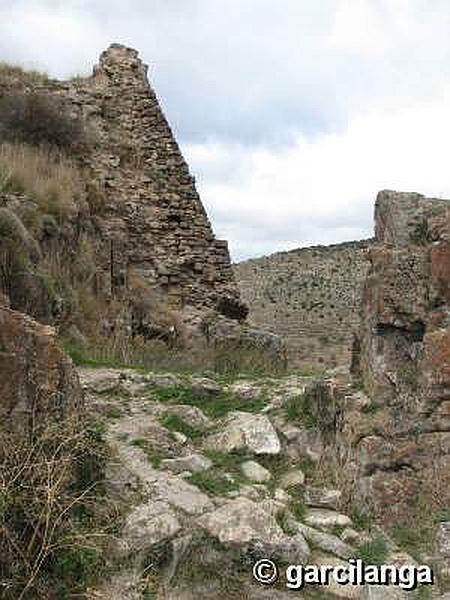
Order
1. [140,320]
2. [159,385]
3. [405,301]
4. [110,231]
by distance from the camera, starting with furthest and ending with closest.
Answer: [110,231]
[140,320]
[159,385]
[405,301]

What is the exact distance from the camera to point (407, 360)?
5.20 meters

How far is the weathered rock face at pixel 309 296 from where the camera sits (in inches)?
928

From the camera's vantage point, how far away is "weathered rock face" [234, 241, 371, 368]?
23.6 m

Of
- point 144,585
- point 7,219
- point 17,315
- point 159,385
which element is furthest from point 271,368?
point 144,585

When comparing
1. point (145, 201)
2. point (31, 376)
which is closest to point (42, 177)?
point (145, 201)

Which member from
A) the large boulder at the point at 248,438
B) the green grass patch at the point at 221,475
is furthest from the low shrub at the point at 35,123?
the green grass patch at the point at 221,475

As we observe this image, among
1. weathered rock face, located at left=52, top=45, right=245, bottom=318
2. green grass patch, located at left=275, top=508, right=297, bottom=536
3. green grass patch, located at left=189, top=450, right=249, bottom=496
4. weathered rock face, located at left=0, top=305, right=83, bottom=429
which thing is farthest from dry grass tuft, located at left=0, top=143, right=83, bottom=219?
green grass patch, located at left=275, top=508, right=297, bottom=536

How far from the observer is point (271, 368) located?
8.50 m

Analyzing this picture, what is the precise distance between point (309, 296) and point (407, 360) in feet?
97.0

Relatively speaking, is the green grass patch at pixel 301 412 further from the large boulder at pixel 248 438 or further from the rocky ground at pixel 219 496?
the large boulder at pixel 248 438

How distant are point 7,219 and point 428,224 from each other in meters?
4.53

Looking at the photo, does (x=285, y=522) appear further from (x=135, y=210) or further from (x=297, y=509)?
(x=135, y=210)

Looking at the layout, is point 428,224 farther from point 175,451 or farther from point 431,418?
point 175,451
